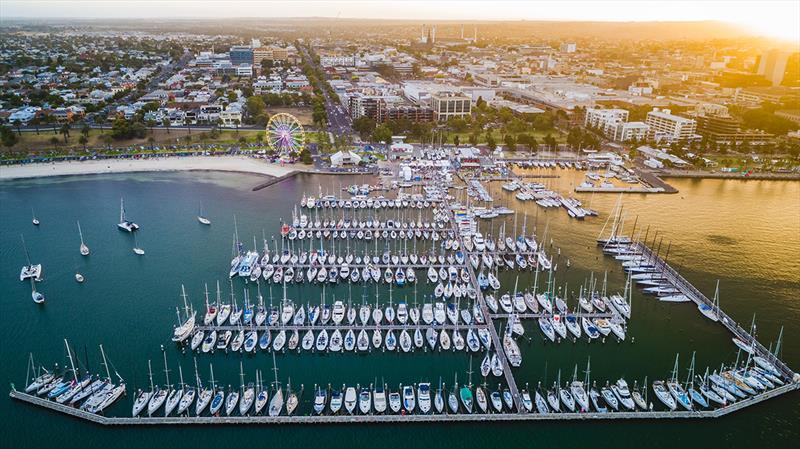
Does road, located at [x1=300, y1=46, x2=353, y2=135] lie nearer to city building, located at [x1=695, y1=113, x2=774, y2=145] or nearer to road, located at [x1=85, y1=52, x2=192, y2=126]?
road, located at [x1=85, y1=52, x2=192, y2=126]

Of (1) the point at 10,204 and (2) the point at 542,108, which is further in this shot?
(2) the point at 542,108

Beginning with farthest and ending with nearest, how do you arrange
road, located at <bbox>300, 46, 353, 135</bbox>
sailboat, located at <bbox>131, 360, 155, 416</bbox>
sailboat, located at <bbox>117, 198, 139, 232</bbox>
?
road, located at <bbox>300, 46, 353, 135</bbox>
sailboat, located at <bbox>117, 198, 139, 232</bbox>
sailboat, located at <bbox>131, 360, 155, 416</bbox>

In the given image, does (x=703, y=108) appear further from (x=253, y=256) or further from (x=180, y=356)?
(x=180, y=356)

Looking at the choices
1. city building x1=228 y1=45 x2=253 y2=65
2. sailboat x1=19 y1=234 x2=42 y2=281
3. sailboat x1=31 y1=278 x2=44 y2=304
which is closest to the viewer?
sailboat x1=31 y1=278 x2=44 y2=304

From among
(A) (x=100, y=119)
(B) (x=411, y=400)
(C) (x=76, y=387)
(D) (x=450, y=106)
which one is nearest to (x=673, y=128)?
(D) (x=450, y=106)

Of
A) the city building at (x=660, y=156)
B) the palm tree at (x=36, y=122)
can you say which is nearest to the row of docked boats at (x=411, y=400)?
the city building at (x=660, y=156)

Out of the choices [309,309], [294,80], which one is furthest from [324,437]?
[294,80]

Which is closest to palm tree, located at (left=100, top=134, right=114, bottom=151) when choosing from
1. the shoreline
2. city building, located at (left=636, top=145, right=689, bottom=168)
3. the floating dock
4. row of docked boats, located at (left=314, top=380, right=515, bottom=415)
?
the floating dock

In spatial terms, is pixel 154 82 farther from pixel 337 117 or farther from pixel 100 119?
pixel 337 117
